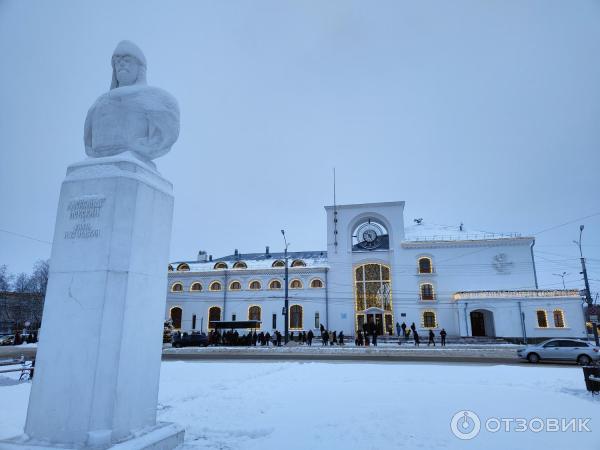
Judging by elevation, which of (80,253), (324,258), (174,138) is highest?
(324,258)

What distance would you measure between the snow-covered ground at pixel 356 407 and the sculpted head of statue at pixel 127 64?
4784mm

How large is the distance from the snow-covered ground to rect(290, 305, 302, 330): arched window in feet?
90.1

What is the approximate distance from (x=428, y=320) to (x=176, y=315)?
26.7 meters

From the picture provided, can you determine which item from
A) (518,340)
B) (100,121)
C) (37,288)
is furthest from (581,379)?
(37,288)

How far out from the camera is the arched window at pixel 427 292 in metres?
37.1

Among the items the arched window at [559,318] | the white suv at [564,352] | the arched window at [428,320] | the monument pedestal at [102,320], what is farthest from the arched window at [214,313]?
the monument pedestal at [102,320]

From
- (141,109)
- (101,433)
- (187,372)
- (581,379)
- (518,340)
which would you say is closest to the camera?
(101,433)

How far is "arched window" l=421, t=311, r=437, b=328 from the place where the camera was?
118 ft

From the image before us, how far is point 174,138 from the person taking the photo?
5.28 meters

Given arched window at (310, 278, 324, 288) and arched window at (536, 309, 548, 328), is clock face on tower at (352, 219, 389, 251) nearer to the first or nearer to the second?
arched window at (310, 278, 324, 288)

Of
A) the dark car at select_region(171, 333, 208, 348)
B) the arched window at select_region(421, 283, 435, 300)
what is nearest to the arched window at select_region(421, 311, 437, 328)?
the arched window at select_region(421, 283, 435, 300)

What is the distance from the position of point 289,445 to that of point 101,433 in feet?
6.92

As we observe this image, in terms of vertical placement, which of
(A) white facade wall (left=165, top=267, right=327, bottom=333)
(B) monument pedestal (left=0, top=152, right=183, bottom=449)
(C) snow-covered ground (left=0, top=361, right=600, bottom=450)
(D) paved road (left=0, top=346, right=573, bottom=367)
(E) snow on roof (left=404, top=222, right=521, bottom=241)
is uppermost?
(E) snow on roof (left=404, top=222, right=521, bottom=241)

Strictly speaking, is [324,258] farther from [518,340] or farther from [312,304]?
[518,340]
